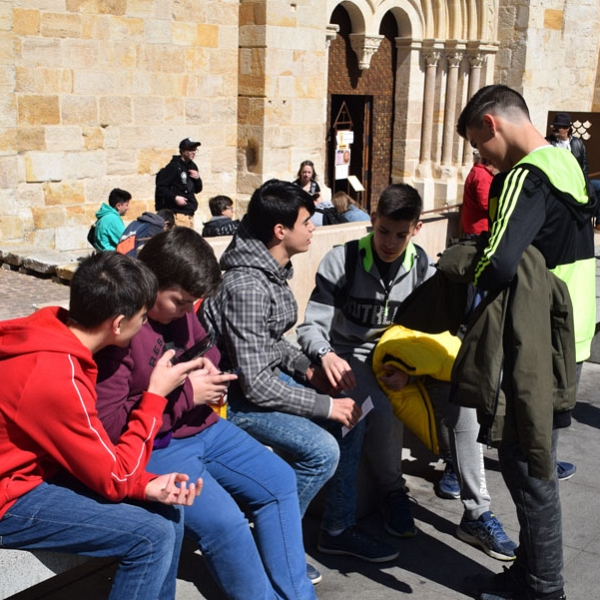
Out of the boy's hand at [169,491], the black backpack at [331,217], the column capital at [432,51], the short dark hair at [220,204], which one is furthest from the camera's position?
the column capital at [432,51]

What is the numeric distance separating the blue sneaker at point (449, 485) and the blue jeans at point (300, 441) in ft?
3.39

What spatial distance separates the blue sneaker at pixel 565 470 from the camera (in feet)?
15.0

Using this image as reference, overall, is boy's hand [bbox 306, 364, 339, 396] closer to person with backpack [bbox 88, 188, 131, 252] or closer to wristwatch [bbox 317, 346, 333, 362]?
wristwatch [bbox 317, 346, 333, 362]

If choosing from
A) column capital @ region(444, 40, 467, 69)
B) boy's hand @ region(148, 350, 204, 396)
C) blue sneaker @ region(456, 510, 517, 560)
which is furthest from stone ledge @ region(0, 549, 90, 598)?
column capital @ region(444, 40, 467, 69)

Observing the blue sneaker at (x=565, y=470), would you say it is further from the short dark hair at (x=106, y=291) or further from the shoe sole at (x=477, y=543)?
the short dark hair at (x=106, y=291)

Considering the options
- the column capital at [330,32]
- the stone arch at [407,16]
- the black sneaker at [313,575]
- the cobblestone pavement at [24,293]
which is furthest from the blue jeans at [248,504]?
the stone arch at [407,16]

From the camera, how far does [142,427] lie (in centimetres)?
269

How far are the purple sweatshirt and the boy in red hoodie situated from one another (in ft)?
0.33

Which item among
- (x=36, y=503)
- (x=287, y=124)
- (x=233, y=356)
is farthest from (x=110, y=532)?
(x=287, y=124)

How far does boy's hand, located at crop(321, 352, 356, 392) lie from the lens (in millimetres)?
3619

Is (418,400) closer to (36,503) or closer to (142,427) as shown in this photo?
(142,427)

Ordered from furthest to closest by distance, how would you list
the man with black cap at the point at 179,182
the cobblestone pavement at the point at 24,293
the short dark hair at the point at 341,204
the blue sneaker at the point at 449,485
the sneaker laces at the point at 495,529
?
the man with black cap at the point at 179,182
the short dark hair at the point at 341,204
the cobblestone pavement at the point at 24,293
the blue sneaker at the point at 449,485
the sneaker laces at the point at 495,529

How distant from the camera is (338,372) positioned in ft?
11.9

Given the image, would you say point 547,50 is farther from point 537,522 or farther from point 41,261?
point 537,522
